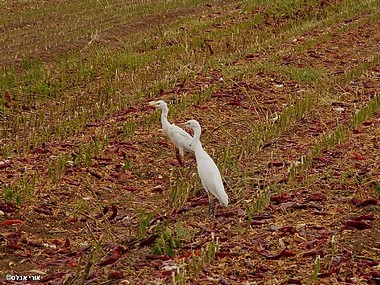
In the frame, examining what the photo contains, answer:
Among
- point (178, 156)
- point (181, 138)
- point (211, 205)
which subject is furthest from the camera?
point (178, 156)

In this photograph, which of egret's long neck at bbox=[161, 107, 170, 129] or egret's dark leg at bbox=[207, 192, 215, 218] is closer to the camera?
egret's dark leg at bbox=[207, 192, 215, 218]

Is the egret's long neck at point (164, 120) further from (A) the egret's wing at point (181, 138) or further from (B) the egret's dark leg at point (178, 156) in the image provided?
(B) the egret's dark leg at point (178, 156)

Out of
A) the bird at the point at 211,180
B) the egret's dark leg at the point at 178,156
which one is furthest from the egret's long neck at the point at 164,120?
the bird at the point at 211,180

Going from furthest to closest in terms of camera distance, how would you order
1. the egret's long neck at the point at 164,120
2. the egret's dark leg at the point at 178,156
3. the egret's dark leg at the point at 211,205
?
the egret's long neck at the point at 164,120 < the egret's dark leg at the point at 178,156 < the egret's dark leg at the point at 211,205

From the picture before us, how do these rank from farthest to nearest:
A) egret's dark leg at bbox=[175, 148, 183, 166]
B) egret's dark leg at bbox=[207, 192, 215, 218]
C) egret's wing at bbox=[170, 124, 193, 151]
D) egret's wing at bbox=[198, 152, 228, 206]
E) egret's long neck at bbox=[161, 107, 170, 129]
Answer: egret's long neck at bbox=[161, 107, 170, 129]
egret's dark leg at bbox=[175, 148, 183, 166]
egret's wing at bbox=[170, 124, 193, 151]
egret's dark leg at bbox=[207, 192, 215, 218]
egret's wing at bbox=[198, 152, 228, 206]

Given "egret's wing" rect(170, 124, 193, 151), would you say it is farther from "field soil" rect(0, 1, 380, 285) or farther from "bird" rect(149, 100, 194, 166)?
"field soil" rect(0, 1, 380, 285)

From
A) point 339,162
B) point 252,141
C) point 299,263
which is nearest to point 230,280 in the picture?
point 299,263

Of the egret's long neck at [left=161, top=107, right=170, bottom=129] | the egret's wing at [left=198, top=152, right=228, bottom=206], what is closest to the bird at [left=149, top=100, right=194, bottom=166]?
the egret's long neck at [left=161, top=107, right=170, bottom=129]

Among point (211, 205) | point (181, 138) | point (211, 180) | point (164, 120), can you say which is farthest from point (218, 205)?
point (164, 120)

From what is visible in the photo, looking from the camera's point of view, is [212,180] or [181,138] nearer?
[212,180]

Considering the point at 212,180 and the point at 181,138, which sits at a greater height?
the point at 212,180

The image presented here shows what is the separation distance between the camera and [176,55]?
1452cm

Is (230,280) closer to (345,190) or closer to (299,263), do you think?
(299,263)

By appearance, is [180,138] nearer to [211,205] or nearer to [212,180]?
[211,205]
